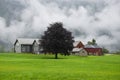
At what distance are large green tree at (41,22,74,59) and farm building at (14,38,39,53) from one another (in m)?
67.6

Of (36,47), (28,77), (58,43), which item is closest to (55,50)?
(58,43)

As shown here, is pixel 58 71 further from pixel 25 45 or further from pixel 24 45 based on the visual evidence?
pixel 25 45

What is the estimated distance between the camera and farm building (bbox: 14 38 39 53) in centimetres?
18900

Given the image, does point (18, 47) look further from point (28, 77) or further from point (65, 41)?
point (28, 77)

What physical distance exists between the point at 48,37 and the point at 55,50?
218 inches

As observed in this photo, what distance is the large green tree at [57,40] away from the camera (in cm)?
11888

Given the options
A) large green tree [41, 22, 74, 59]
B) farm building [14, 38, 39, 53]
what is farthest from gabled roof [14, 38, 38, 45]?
large green tree [41, 22, 74, 59]

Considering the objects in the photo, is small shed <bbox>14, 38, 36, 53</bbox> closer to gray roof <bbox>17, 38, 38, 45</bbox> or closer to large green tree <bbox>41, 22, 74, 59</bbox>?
gray roof <bbox>17, 38, 38, 45</bbox>

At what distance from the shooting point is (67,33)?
403 feet

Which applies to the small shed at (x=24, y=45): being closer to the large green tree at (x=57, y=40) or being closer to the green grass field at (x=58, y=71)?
the large green tree at (x=57, y=40)

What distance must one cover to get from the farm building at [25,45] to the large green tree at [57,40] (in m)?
67.6

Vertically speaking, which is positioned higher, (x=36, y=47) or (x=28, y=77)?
(x=36, y=47)

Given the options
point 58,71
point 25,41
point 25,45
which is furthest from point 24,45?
point 58,71

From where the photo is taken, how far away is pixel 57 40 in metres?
120
